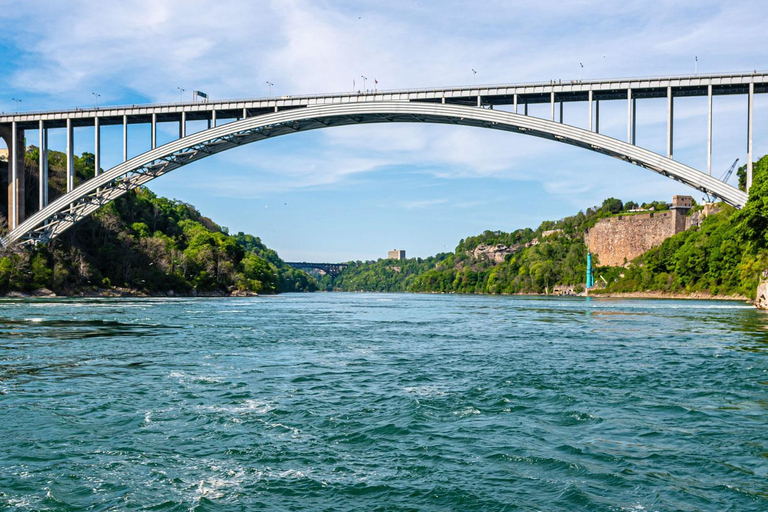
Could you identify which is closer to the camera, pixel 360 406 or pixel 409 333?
pixel 360 406

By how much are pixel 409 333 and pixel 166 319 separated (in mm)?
10911

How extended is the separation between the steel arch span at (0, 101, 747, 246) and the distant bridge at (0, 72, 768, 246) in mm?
58

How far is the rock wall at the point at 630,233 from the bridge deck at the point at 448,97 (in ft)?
202

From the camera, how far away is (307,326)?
23578 mm

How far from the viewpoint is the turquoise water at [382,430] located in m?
5.28

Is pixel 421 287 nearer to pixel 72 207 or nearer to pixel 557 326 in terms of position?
pixel 72 207

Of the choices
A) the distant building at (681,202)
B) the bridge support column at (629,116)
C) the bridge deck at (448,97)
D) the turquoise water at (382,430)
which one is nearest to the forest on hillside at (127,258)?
the bridge deck at (448,97)

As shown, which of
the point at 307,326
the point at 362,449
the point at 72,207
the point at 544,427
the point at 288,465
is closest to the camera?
the point at 288,465

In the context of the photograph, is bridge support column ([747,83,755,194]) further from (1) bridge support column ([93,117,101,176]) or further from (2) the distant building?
(2) the distant building

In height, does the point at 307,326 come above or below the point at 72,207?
below

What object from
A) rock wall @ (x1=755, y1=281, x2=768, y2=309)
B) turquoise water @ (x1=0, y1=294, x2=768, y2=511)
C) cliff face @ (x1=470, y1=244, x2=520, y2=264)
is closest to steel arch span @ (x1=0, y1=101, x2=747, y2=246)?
rock wall @ (x1=755, y1=281, x2=768, y2=309)

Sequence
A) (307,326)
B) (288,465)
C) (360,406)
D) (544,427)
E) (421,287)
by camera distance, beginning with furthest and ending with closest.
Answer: (421,287) < (307,326) < (360,406) < (544,427) < (288,465)

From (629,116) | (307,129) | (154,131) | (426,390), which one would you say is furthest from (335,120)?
(426,390)

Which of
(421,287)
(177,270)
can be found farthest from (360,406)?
(421,287)
